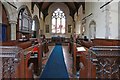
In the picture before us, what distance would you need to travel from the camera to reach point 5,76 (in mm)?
1721

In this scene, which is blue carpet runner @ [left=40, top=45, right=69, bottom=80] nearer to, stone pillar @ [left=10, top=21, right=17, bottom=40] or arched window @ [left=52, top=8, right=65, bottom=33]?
stone pillar @ [left=10, top=21, right=17, bottom=40]

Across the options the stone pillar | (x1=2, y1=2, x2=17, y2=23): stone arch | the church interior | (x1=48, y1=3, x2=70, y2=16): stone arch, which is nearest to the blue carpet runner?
the church interior

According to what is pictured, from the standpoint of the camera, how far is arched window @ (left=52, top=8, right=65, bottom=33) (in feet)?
72.5

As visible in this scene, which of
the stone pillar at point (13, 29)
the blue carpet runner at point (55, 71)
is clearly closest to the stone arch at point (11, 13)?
the stone pillar at point (13, 29)

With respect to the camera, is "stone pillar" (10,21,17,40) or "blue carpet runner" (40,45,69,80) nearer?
Result: "blue carpet runner" (40,45,69,80)

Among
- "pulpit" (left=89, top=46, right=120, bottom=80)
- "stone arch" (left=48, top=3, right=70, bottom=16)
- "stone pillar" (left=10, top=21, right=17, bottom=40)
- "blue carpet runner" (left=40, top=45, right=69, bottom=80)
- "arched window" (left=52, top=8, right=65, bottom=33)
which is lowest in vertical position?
"blue carpet runner" (left=40, top=45, right=69, bottom=80)

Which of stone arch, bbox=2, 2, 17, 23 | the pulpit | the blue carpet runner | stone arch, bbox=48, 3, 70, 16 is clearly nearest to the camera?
the pulpit

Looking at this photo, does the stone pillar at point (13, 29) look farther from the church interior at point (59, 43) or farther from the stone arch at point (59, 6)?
the stone arch at point (59, 6)

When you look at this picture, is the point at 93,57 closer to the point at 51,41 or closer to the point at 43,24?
the point at 51,41

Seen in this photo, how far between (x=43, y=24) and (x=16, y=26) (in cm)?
1252

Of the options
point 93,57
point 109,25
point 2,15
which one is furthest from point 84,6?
point 93,57

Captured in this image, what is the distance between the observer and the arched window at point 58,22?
2211 centimetres

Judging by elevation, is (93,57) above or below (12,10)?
below

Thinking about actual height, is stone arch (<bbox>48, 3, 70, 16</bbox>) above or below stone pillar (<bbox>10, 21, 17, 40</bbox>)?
above
